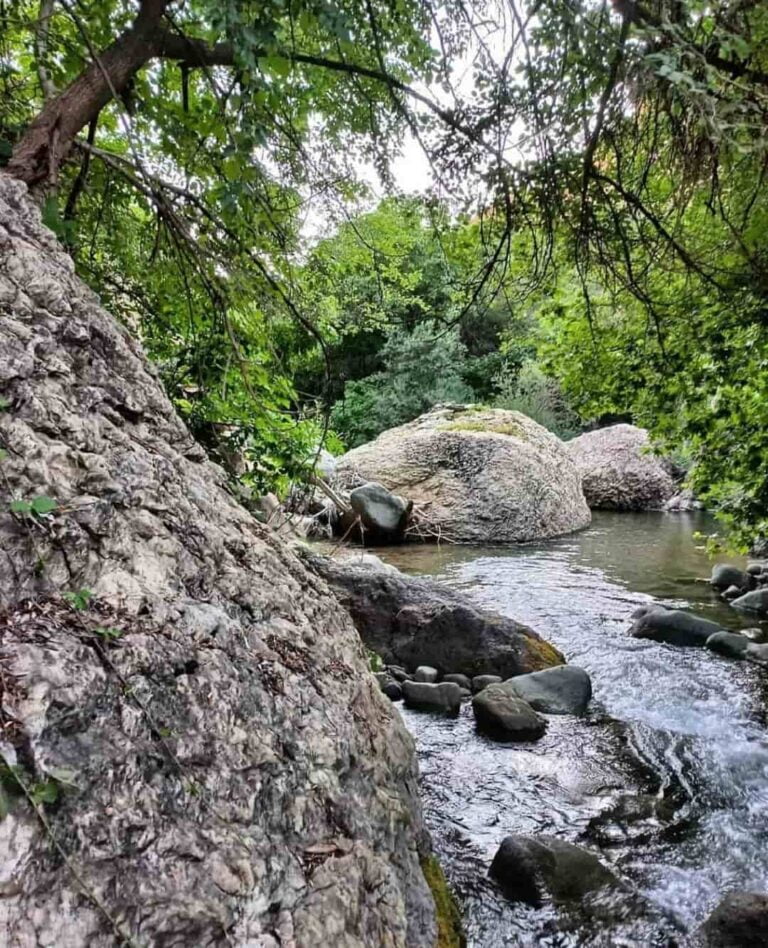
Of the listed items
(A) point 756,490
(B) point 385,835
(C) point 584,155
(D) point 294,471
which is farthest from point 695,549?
(B) point 385,835

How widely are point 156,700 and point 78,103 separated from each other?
2.27 metres

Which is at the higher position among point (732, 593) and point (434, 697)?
point (732, 593)

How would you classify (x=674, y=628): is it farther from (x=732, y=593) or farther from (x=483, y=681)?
(x=483, y=681)

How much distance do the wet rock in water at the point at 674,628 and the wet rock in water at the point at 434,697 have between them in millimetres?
2546

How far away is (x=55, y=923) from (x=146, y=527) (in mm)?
972

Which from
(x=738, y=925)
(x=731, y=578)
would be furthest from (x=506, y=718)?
(x=731, y=578)

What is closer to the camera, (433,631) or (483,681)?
(483,681)

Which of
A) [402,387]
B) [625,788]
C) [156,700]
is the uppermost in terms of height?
[402,387]

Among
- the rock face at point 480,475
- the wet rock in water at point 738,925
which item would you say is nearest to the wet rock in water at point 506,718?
the wet rock in water at point 738,925

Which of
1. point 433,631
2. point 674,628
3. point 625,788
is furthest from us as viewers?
point 674,628

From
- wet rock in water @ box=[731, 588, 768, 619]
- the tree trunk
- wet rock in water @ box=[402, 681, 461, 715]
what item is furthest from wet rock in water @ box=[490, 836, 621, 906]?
wet rock in water @ box=[731, 588, 768, 619]

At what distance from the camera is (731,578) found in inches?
329

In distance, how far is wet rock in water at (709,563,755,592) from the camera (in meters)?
8.24

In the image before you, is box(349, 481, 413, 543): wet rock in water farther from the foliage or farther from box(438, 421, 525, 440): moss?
the foliage
